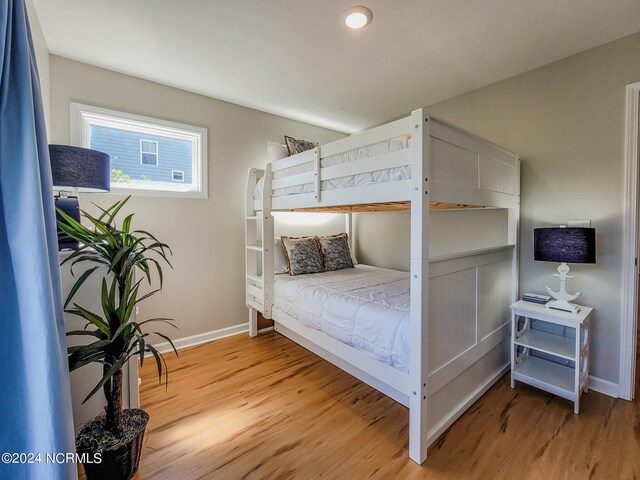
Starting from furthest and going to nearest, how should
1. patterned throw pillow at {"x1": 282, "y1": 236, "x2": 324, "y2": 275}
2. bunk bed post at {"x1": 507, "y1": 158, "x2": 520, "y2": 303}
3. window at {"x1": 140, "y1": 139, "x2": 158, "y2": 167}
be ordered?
patterned throw pillow at {"x1": 282, "y1": 236, "x2": 324, "y2": 275}, window at {"x1": 140, "y1": 139, "x2": 158, "y2": 167}, bunk bed post at {"x1": 507, "y1": 158, "x2": 520, "y2": 303}

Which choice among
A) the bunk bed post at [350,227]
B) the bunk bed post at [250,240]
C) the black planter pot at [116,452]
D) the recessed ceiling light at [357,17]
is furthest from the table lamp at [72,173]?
the bunk bed post at [350,227]

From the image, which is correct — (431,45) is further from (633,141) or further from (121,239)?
(121,239)

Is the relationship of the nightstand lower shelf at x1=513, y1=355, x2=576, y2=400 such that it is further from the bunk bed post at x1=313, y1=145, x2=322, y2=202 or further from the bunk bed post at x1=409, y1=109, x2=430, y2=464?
the bunk bed post at x1=313, y1=145, x2=322, y2=202

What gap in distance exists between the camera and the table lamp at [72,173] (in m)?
1.51

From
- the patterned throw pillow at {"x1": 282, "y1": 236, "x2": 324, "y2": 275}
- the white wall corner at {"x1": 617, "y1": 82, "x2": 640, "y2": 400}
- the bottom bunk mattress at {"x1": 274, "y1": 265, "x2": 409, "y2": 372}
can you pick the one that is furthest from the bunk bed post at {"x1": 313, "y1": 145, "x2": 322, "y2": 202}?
the white wall corner at {"x1": 617, "y1": 82, "x2": 640, "y2": 400}

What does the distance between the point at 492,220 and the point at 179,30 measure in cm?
288

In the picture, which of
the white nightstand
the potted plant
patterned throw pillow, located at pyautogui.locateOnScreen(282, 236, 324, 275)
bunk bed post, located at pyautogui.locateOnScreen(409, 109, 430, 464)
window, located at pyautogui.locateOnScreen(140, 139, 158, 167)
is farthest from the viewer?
patterned throw pillow, located at pyautogui.locateOnScreen(282, 236, 324, 275)

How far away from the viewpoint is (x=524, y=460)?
4.78ft

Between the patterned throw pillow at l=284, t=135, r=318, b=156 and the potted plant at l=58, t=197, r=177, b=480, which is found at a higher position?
the patterned throw pillow at l=284, t=135, r=318, b=156

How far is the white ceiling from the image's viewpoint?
1690mm

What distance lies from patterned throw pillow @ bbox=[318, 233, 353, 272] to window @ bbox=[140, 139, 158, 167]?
188 centimetres

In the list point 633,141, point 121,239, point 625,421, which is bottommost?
point 625,421

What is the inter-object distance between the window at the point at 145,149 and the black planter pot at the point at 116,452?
1.89m

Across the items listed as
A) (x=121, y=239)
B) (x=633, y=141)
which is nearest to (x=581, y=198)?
(x=633, y=141)
